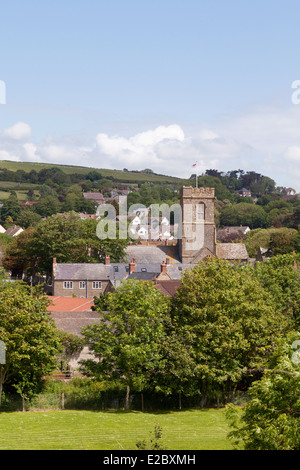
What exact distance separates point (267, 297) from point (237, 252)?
4958cm

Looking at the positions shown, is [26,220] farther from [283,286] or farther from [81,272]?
[283,286]

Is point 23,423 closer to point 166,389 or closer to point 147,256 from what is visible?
point 166,389

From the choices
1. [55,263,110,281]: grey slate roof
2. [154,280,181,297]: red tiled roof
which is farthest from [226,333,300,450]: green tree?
[55,263,110,281]: grey slate roof

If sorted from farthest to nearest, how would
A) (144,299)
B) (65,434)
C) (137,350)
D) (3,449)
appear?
(144,299), (137,350), (65,434), (3,449)

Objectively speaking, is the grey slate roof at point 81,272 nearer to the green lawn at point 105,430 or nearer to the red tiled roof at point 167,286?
the red tiled roof at point 167,286

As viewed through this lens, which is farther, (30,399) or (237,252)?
(237,252)

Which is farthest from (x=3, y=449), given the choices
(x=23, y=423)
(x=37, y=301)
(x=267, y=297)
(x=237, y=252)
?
(x=237, y=252)

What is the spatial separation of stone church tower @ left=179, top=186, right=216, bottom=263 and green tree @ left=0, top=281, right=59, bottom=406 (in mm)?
53278

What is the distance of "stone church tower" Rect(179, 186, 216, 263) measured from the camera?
9112 cm

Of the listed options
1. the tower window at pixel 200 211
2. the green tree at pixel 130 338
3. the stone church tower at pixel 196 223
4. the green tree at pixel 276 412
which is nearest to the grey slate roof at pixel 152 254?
the stone church tower at pixel 196 223

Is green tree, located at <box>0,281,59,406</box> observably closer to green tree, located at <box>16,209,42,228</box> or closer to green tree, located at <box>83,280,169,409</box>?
A: green tree, located at <box>83,280,169,409</box>

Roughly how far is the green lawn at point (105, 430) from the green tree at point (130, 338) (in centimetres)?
282

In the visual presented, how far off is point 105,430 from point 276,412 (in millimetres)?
10420

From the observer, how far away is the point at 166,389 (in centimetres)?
3769
